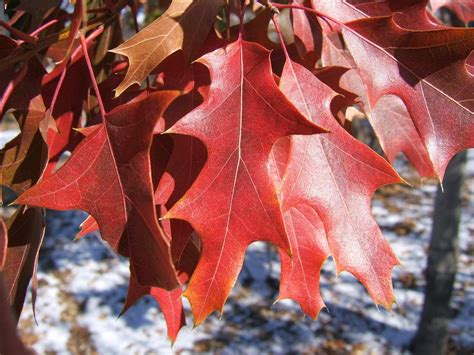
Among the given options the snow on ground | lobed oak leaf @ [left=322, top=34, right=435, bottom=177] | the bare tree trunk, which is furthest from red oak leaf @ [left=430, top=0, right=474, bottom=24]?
the snow on ground

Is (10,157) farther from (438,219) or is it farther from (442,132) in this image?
(438,219)

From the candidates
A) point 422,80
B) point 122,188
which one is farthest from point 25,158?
point 422,80

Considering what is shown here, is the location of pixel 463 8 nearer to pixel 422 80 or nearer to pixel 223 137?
pixel 422 80

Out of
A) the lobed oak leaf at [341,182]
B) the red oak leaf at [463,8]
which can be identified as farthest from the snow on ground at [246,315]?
the lobed oak leaf at [341,182]

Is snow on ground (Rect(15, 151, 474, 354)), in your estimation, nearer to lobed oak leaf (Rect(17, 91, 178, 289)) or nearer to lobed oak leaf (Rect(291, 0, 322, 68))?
lobed oak leaf (Rect(291, 0, 322, 68))

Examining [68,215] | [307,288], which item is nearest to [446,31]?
[307,288]

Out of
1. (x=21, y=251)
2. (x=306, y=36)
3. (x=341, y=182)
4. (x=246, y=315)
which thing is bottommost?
(x=246, y=315)
